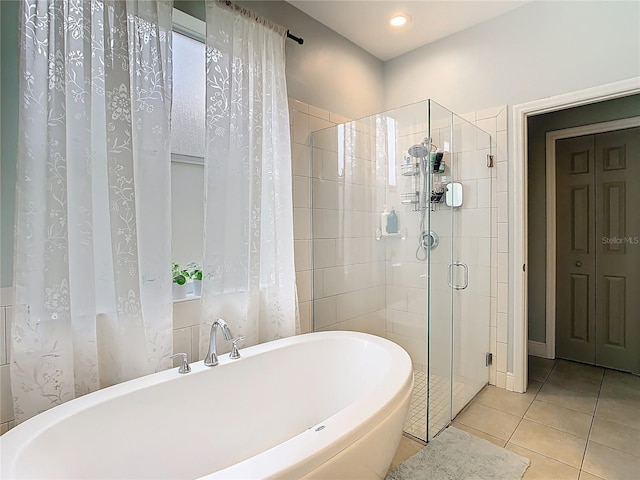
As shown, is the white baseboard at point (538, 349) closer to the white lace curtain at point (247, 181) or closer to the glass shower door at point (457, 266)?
the glass shower door at point (457, 266)

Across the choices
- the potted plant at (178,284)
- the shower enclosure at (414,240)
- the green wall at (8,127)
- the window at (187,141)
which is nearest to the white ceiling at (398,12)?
the shower enclosure at (414,240)

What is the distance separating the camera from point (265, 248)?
2.11 metres

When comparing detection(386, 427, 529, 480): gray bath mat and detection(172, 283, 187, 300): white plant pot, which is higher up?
detection(172, 283, 187, 300): white plant pot

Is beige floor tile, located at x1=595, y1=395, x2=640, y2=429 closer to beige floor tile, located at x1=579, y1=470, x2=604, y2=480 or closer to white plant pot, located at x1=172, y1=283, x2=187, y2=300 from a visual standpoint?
beige floor tile, located at x1=579, y1=470, x2=604, y2=480

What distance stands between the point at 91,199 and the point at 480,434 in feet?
8.02

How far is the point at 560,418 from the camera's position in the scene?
227 centimetres

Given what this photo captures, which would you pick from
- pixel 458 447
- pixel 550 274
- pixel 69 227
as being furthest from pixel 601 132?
pixel 69 227

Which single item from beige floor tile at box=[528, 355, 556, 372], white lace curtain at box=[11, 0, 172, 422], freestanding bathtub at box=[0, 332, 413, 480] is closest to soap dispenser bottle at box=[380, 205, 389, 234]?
freestanding bathtub at box=[0, 332, 413, 480]

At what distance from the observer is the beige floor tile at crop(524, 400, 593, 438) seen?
2.15m

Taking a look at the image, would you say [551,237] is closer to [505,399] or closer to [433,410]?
[505,399]

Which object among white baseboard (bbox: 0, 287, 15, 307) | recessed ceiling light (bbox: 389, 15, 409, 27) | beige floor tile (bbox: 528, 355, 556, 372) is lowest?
beige floor tile (bbox: 528, 355, 556, 372)

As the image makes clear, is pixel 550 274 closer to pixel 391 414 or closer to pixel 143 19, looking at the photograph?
pixel 391 414

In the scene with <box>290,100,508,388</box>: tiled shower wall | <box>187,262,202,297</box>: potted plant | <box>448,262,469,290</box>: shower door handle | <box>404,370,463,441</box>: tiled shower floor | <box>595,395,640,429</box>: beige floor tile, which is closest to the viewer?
<box>187,262,202,297</box>: potted plant

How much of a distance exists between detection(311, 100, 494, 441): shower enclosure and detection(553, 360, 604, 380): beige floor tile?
3.13ft
